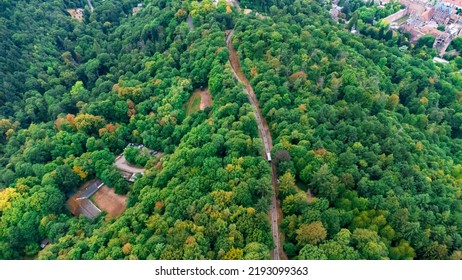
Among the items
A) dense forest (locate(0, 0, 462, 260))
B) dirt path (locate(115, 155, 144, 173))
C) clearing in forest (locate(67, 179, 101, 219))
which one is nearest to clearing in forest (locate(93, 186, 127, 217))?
clearing in forest (locate(67, 179, 101, 219))

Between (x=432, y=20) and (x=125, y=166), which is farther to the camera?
(x=432, y=20)

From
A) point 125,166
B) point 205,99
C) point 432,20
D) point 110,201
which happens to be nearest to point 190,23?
point 205,99

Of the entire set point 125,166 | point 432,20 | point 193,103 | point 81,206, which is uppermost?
point 193,103

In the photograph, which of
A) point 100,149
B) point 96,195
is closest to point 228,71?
point 100,149

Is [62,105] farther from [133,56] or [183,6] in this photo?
[183,6]

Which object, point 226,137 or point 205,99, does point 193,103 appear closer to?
point 205,99

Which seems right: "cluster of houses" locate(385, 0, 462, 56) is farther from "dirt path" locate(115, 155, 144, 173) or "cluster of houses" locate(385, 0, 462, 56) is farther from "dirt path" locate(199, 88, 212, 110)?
"dirt path" locate(115, 155, 144, 173)

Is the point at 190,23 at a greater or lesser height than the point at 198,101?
greater
